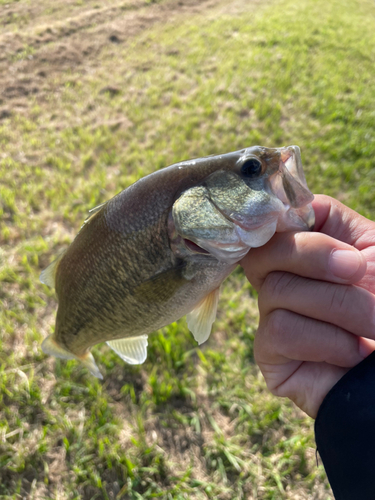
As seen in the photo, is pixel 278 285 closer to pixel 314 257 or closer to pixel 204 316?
pixel 314 257

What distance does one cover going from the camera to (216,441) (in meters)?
2.12

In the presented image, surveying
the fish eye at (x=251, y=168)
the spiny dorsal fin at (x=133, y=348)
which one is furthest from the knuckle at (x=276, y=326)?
A: the spiny dorsal fin at (x=133, y=348)

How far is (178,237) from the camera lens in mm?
1249

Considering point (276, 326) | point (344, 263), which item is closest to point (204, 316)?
point (276, 326)

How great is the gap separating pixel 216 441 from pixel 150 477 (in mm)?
459

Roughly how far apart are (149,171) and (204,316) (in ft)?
9.38

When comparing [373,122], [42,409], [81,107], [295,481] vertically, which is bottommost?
[295,481]

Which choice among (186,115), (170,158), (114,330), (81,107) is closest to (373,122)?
(186,115)

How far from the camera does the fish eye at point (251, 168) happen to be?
1183mm

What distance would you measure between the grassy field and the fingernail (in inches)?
59.6

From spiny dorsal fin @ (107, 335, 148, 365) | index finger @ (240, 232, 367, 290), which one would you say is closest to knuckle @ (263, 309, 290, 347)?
index finger @ (240, 232, 367, 290)

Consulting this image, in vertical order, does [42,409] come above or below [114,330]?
below

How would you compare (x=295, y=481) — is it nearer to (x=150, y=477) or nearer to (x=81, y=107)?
(x=150, y=477)

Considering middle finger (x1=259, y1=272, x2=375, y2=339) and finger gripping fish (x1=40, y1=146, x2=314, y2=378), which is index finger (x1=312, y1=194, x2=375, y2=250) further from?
middle finger (x1=259, y1=272, x2=375, y2=339)
